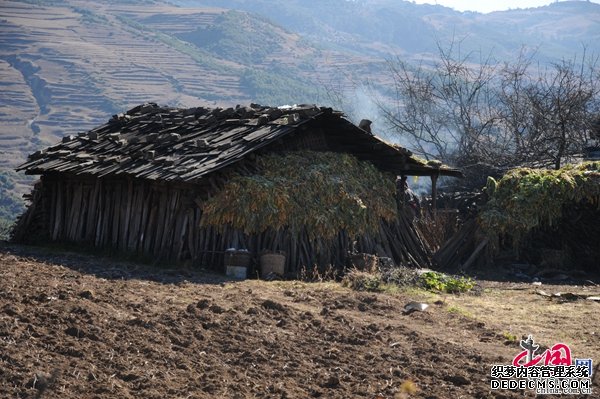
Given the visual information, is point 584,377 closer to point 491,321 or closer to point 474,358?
point 474,358

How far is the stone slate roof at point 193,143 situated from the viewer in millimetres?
16922

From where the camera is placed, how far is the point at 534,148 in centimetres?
2784

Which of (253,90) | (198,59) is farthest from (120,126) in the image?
(198,59)

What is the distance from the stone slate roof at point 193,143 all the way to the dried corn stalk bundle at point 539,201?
1811mm

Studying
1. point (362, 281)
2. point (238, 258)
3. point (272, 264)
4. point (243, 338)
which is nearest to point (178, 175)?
point (238, 258)

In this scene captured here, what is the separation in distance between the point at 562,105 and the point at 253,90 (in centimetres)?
10921

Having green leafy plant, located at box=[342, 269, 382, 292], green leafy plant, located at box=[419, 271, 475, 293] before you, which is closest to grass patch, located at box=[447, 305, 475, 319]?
green leafy plant, located at box=[342, 269, 382, 292]

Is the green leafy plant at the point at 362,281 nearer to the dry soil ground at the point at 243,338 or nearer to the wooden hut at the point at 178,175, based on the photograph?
the dry soil ground at the point at 243,338

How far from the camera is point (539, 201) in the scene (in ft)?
64.1

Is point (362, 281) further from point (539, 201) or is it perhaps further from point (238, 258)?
point (539, 201)

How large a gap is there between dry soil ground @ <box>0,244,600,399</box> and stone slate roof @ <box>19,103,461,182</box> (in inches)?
126

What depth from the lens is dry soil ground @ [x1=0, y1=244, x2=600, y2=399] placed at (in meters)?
8.37

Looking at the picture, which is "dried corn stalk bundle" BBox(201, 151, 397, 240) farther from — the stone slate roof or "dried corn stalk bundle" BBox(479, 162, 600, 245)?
"dried corn stalk bundle" BBox(479, 162, 600, 245)

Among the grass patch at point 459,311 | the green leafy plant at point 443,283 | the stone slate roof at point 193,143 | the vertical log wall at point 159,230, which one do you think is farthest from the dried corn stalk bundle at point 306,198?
the grass patch at point 459,311
